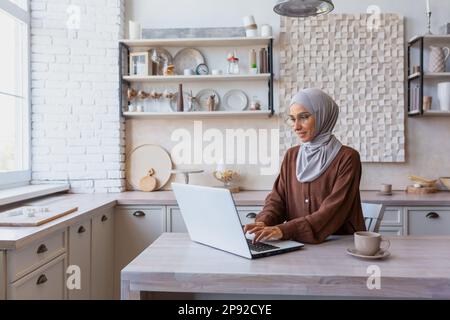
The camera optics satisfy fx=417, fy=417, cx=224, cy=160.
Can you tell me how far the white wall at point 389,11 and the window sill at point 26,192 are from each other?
60.7 inches

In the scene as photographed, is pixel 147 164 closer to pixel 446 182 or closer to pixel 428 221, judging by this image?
pixel 428 221

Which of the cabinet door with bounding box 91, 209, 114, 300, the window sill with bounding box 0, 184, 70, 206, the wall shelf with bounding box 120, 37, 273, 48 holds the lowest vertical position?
the cabinet door with bounding box 91, 209, 114, 300

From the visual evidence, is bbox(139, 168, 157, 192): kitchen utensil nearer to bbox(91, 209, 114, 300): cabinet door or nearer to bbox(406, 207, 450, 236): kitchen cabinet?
bbox(91, 209, 114, 300): cabinet door

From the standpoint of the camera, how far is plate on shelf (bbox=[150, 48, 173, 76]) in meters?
3.42

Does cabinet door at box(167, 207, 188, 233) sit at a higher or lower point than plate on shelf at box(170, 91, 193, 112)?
lower

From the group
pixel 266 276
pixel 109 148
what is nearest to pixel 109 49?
pixel 109 148

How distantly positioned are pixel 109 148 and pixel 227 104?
1.04 m

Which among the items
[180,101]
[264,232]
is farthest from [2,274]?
[180,101]

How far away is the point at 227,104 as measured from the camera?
3531mm

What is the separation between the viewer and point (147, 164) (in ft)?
11.6

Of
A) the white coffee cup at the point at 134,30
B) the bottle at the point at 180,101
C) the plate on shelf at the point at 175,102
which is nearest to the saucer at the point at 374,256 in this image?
the bottle at the point at 180,101

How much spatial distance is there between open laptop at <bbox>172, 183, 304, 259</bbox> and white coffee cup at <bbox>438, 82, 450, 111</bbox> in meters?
A: 2.36

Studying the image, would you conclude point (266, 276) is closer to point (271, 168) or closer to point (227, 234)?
point (227, 234)

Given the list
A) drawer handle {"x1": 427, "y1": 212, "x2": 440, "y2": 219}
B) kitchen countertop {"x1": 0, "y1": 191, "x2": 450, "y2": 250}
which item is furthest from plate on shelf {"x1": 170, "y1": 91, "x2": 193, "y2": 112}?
drawer handle {"x1": 427, "y1": 212, "x2": 440, "y2": 219}
